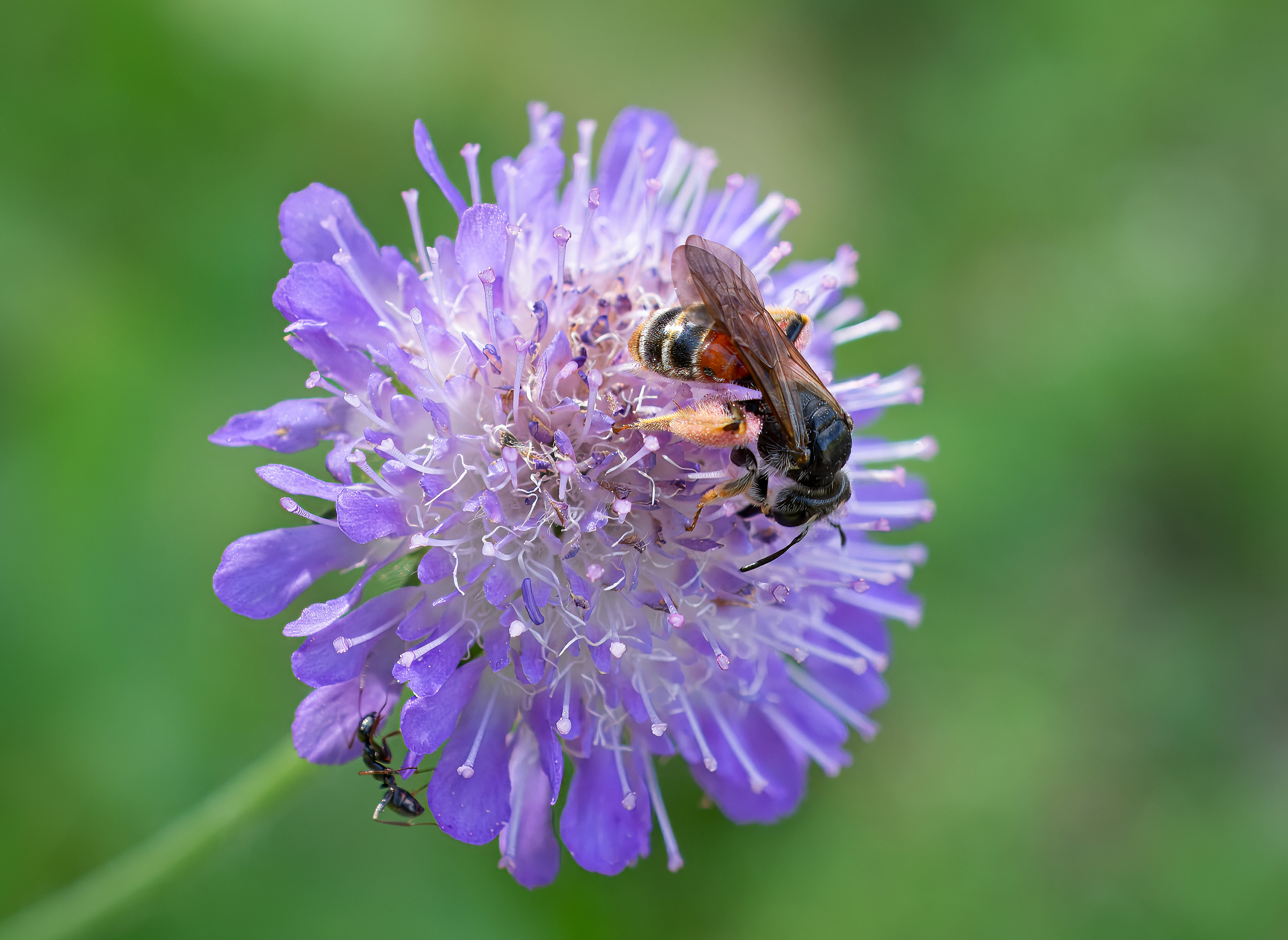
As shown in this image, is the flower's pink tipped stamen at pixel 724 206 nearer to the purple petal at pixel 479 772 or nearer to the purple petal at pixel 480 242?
the purple petal at pixel 480 242

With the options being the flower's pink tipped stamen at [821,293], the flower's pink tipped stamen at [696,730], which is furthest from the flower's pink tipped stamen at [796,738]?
the flower's pink tipped stamen at [821,293]

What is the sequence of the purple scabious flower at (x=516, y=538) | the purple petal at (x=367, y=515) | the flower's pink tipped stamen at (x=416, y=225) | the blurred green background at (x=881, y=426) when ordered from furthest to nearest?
the blurred green background at (x=881, y=426) → the flower's pink tipped stamen at (x=416, y=225) → the purple scabious flower at (x=516, y=538) → the purple petal at (x=367, y=515)

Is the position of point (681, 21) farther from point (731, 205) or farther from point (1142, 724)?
point (1142, 724)

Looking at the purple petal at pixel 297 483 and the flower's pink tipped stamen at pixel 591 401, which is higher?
the purple petal at pixel 297 483

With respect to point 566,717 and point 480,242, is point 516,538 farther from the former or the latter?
point 480,242

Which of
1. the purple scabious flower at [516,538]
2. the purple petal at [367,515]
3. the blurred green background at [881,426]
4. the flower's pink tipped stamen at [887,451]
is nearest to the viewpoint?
the purple petal at [367,515]

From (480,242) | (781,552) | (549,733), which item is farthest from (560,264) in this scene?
(549,733)

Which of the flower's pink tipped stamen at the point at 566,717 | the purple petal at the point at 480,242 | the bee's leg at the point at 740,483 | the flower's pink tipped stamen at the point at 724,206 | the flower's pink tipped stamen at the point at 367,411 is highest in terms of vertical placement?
the purple petal at the point at 480,242
